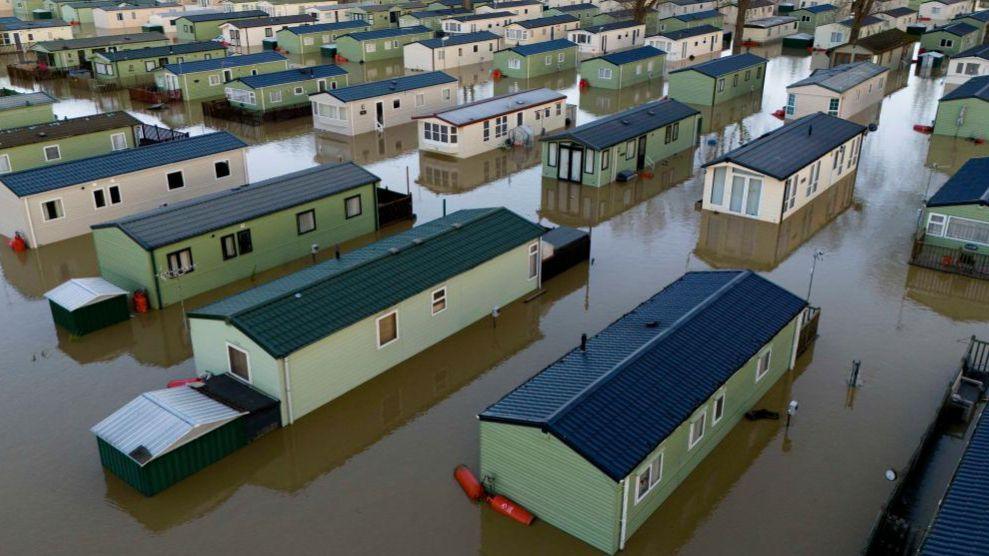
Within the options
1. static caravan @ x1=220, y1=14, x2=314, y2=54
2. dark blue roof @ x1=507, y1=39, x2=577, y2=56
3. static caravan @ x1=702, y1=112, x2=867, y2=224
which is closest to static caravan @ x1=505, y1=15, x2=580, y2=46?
dark blue roof @ x1=507, y1=39, x2=577, y2=56

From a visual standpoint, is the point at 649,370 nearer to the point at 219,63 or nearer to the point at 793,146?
the point at 793,146

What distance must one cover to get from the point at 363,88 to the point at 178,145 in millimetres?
19266

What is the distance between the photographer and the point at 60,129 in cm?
4659

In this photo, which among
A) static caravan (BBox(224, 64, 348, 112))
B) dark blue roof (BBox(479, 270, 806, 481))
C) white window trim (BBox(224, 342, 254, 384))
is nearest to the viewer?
dark blue roof (BBox(479, 270, 806, 481))

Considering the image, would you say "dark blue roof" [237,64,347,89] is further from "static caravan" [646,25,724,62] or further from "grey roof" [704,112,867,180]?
"static caravan" [646,25,724,62]

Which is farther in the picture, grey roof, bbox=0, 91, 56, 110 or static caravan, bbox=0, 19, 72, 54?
static caravan, bbox=0, 19, 72, 54

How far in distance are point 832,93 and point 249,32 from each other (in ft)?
220

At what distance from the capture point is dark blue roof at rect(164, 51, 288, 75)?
67.2 meters

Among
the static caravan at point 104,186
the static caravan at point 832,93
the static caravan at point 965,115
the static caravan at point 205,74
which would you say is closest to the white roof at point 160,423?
the static caravan at point 104,186

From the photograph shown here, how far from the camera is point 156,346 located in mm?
29062

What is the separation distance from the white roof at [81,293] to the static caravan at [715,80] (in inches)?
1893

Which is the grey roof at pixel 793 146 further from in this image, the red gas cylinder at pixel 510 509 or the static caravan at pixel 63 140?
the static caravan at pixel 63 140

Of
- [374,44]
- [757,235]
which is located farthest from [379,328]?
[374,44]

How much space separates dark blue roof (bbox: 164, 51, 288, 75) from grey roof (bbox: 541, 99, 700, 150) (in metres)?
35.3
